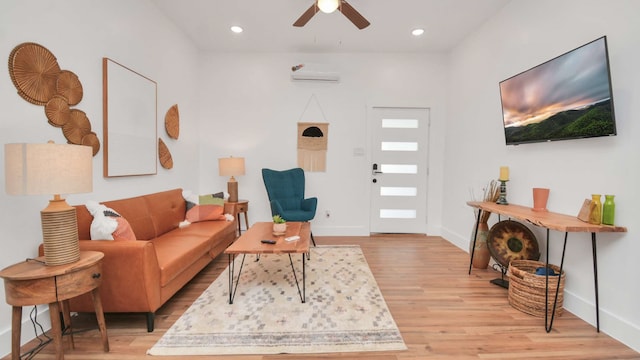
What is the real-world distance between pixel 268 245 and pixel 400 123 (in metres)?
3.06

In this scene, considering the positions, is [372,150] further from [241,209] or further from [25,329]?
[25,329]

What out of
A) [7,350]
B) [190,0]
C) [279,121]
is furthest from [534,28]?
[7,350]

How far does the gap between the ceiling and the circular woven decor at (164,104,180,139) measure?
112 centimetres

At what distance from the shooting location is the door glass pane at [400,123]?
4.22 m

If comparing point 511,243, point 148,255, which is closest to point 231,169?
point 148,255

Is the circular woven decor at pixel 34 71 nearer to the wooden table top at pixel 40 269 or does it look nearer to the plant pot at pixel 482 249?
the wooden table top at pixel 40 269

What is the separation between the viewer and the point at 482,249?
2.93 meters

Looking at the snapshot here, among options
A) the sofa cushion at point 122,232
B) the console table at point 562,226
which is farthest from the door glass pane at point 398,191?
the sofa cushion at point 122,232

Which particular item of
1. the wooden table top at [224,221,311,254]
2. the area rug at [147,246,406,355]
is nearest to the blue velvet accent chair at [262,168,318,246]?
the wooden table top at [224,221,311,254]

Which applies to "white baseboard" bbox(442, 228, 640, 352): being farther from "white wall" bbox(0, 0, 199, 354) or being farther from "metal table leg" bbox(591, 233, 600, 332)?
"white wall" bbox(0, 0, 199, 354)

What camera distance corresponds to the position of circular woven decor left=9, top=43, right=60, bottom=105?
1635mm

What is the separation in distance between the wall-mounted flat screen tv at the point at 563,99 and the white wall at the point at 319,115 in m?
1.66

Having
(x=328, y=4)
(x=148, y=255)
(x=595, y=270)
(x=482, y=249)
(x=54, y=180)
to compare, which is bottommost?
(x=482, y=249)

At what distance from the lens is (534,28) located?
8.11 feet
